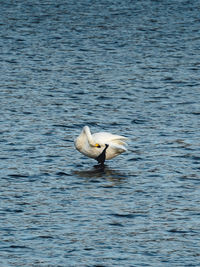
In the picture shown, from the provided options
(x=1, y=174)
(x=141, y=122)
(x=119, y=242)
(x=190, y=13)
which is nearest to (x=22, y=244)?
(x=119, y=242)

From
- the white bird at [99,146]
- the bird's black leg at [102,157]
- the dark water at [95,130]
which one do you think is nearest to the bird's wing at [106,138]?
the white bird at [99,146]

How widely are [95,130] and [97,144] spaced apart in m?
4.63

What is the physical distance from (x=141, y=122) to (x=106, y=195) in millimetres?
8079

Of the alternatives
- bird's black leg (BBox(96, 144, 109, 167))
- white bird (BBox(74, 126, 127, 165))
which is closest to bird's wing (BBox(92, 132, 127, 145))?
white bird (BBox(74, 126, 127, 165))

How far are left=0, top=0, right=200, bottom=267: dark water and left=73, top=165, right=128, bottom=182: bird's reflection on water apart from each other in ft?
0.10

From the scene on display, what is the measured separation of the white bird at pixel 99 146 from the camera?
22547mm

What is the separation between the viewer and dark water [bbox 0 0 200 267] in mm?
16953

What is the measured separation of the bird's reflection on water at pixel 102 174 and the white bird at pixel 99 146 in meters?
0.28

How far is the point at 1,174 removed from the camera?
21922 mm

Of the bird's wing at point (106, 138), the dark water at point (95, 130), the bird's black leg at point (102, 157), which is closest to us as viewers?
the dark water at point (95, 130)

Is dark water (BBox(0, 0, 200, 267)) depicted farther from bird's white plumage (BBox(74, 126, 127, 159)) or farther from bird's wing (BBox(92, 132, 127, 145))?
bird's wing (BBox(92, 132, 127, 145))

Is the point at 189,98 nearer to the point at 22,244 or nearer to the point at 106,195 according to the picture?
the point at 106,195

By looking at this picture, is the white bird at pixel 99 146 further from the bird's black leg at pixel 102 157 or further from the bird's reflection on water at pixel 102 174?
the bird's reflection on water at pixel 102 174

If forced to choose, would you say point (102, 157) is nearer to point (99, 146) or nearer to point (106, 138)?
point (99, 146)
